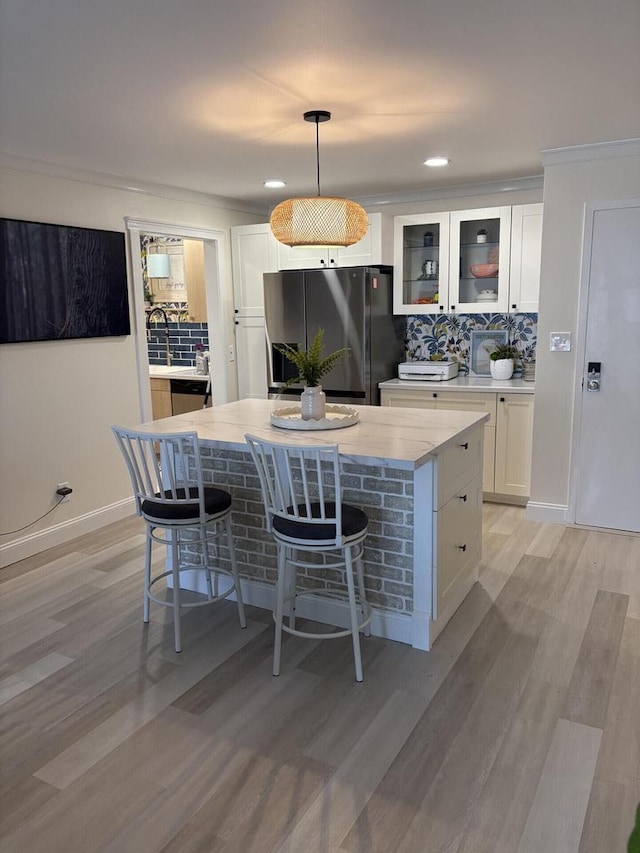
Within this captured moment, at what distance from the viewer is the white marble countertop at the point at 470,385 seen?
4.45 metres

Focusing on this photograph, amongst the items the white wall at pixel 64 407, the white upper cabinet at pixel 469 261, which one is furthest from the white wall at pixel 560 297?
the white wall at pixel 64 407

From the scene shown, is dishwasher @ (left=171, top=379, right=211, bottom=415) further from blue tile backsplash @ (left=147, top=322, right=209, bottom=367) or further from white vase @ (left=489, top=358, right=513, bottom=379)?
white vase @ (left=489, top=358, right=513, bottom=379)

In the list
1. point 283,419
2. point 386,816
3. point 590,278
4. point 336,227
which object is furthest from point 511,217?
point 386,816

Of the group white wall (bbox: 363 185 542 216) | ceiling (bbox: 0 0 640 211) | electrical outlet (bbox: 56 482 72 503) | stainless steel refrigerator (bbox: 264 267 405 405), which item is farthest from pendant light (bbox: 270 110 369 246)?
electrical outlet (bbox: 56 482 72 503)

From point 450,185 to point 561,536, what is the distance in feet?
8.79

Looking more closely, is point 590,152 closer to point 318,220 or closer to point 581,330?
point 581,330

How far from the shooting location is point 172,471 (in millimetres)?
3021

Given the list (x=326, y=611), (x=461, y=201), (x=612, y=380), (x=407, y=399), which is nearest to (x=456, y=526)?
(x=326, y=611)

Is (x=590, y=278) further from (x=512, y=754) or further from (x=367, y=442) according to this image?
(x=512, y=754)

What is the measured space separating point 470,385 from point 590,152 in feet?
5.46

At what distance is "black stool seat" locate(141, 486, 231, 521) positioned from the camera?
8.80 ft

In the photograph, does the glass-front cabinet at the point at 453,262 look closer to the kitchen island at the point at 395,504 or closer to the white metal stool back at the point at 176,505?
the kitchen island at the point at 395,504

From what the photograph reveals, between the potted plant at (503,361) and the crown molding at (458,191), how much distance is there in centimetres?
117

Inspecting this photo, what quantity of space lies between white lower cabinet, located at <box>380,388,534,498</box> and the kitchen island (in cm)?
136
